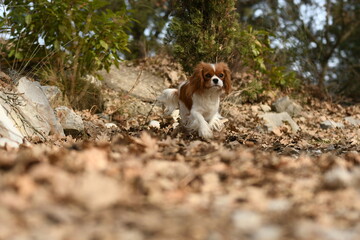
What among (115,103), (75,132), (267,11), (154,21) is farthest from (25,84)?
(267,11)

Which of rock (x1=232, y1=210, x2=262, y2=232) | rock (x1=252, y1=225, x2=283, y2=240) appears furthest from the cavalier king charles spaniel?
rock (x1=252, y1=225, x2=283, y2=240)

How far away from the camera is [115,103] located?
7852mm

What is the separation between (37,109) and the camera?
4.58 metres

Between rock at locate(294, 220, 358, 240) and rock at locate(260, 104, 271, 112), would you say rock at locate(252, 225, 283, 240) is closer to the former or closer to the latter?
rock at locate(294, 220, 358, 240)

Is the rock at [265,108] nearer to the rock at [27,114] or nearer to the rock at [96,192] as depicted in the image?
the rock at [27,114]

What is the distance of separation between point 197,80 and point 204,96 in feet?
0.80

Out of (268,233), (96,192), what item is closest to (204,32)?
(96,192)

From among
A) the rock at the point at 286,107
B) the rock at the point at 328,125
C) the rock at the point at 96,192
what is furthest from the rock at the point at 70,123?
the rock at the point at 286,107

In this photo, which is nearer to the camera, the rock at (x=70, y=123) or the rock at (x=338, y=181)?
the rock at (x=338, y=181)

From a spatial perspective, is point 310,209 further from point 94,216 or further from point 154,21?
point 154,21

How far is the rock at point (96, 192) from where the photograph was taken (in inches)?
63.6

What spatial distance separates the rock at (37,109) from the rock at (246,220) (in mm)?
3113

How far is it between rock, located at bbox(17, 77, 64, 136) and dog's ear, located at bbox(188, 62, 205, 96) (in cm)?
172

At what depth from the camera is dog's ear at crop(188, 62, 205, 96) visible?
206 inches
